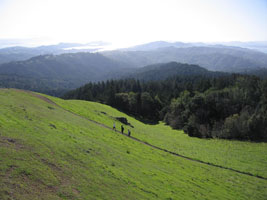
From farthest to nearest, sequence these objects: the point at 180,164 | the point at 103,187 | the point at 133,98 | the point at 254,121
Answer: the point at 133,98, the point at 254,121, the point at 180,164, the point at 103,187

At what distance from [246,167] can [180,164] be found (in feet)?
51.0

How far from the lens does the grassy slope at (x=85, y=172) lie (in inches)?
567

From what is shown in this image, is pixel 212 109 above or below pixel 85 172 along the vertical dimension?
below

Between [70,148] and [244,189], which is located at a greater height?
[70,148]

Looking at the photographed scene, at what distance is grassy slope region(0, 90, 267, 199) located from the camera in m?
14.4

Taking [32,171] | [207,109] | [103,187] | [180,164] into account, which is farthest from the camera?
[207,109]

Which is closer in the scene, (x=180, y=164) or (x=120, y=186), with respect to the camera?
(x=120, y=186)

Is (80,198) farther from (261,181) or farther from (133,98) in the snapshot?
(133,98)

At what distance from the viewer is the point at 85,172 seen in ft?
59.6

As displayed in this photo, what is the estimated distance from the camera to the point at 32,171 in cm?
1512

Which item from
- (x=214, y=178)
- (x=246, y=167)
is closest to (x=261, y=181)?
(x=246, y=167)

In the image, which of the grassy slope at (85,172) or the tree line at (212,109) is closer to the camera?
the grassy slope at (85,172)

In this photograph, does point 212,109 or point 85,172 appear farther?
point 212,109

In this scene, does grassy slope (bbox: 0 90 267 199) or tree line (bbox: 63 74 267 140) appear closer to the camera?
grassy slope (bbox: 0 90 267 199)
